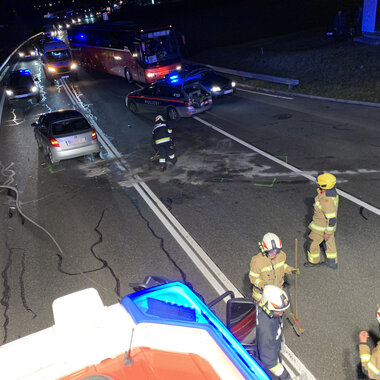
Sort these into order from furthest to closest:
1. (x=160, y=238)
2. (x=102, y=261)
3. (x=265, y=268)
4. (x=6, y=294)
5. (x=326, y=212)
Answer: (x=160, y=238)
(x=102, y=261)
(x=6, y=294)
(x=326, y=212)
(x=265, y=268)

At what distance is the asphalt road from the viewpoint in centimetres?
594

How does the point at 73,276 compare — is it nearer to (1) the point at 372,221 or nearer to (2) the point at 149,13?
(1) the point at 372,221

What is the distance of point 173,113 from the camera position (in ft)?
52.9

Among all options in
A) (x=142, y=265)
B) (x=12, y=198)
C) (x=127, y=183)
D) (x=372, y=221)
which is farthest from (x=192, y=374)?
(x=12, y=198)

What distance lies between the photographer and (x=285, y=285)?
6.27m

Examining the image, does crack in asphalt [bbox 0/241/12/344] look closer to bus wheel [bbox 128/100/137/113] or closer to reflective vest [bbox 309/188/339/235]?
reflective vest [bbox 309/188/339/235]

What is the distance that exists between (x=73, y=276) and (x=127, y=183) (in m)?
4.22

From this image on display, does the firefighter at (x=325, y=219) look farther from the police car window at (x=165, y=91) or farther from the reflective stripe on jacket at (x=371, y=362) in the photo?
the police car window at (x=165, y=91)

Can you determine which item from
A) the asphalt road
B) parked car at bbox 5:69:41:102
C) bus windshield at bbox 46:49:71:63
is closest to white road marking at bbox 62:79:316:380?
the asphalt road

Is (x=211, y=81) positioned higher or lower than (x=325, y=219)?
lower

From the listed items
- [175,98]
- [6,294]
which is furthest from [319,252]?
[175,98]

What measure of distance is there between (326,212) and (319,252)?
886mm

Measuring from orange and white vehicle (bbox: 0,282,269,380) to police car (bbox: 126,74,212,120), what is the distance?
13134 mm

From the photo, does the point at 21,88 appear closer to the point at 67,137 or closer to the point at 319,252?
the point at 67,137
